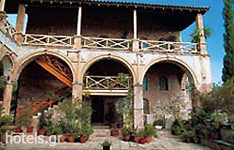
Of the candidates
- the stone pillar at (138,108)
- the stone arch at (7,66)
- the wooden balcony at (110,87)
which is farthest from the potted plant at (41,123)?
the stone pillar at (138,108)

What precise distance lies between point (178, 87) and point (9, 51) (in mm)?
13336

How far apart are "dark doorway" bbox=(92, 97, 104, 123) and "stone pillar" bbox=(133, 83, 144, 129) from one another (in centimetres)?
434

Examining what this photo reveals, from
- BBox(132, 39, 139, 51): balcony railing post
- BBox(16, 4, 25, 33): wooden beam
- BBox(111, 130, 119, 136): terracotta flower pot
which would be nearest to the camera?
BBox(111, 130, 119, 136): terracotta flower pot

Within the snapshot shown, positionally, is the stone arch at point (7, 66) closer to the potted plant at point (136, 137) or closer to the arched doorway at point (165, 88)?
the potted plant at point (136, 137)

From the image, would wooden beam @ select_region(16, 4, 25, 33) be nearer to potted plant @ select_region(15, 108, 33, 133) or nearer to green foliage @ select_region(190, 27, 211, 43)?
potted plant @ select_region(15, 108, 33, 133)

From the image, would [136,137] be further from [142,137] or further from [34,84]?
[34,84]

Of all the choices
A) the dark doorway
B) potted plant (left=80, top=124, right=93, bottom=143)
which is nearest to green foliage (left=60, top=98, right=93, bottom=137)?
potted plant (left=80, top=124, right=93, bottom=143)

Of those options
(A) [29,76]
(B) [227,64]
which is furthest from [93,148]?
(B) [227,64]

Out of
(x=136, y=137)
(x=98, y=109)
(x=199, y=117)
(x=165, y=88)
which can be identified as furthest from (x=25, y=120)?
(x=165, y=88)

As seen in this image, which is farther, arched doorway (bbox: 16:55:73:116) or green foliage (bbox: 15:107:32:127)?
arched doorway (bbox: 16:55:73:116)

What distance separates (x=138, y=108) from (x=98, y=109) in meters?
4.69

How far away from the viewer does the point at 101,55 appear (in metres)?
12.2

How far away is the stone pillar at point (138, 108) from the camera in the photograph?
37.9ft

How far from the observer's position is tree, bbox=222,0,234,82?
44.4 feet
